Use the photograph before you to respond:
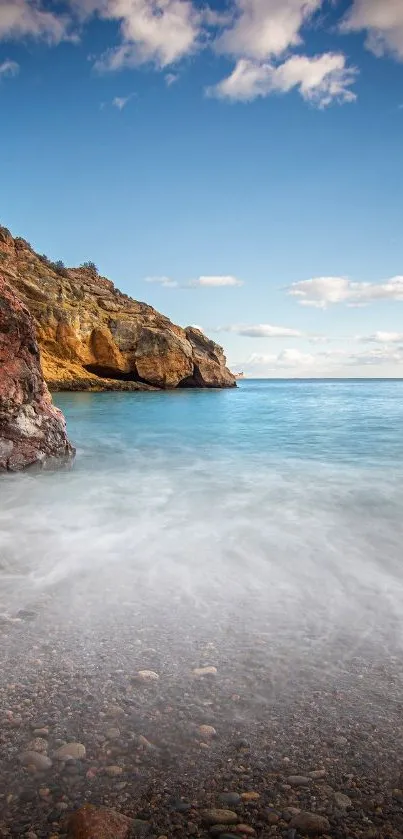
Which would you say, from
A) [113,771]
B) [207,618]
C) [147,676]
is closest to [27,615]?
[147,676]

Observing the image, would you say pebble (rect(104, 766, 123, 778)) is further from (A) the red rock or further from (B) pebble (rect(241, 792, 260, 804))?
(B) pebble (rect(241, 792, 260, 804))

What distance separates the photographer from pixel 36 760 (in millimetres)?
1787

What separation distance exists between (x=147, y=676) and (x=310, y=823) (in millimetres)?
1124

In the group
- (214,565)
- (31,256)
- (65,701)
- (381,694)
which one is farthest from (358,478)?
(31,256)

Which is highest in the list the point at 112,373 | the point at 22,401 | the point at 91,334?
the point at 91,334

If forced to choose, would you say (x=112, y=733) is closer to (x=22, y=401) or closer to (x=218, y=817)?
(x=218, y=817)

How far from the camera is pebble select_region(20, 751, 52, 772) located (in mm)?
1754

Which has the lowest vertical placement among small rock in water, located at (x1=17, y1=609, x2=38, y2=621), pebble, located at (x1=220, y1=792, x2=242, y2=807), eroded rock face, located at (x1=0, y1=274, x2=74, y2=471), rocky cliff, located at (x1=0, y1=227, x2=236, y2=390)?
small rock in water, located at (x1=17, y1=609, x2=38, y2=621)

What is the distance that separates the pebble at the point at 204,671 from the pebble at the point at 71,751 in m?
0.75

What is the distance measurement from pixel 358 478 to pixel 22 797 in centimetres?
749

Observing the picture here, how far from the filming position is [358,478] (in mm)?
8180

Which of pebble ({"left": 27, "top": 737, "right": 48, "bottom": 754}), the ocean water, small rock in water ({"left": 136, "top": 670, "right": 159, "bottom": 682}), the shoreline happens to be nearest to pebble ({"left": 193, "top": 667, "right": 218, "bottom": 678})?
the shoreline

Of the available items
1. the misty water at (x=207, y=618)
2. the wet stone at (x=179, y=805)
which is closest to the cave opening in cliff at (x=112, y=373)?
the misty water at (x=207, y=618)

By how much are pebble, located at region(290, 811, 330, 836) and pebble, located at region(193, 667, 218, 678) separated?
3.10 feet
